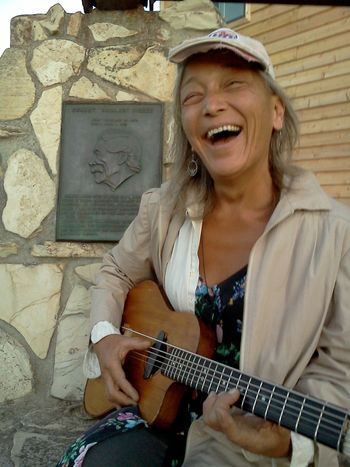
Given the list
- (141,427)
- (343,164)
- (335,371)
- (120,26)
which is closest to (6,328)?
(141,427)

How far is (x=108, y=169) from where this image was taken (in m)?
2.80

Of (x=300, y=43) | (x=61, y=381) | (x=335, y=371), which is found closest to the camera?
(x=335, y=371)

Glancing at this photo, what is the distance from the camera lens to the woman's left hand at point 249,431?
1.27 meters

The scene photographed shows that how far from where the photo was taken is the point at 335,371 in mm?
1376

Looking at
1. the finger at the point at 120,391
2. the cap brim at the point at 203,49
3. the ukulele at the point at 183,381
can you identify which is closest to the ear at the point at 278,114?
the cap brim at the point at 203,49

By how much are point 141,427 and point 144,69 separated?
1.89 meters

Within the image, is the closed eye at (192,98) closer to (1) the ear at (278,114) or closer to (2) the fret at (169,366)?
(1) the ear at (278,114)

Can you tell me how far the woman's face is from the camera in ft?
5.26

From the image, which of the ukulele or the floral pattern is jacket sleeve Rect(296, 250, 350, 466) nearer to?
the ukulele

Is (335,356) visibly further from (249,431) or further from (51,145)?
(51,145)

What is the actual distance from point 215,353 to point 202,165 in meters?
0.67

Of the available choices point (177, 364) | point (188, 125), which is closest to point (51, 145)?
point (188, 125)

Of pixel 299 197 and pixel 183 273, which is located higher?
pixel 299 197

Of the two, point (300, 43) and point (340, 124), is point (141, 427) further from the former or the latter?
point (300, 43)
